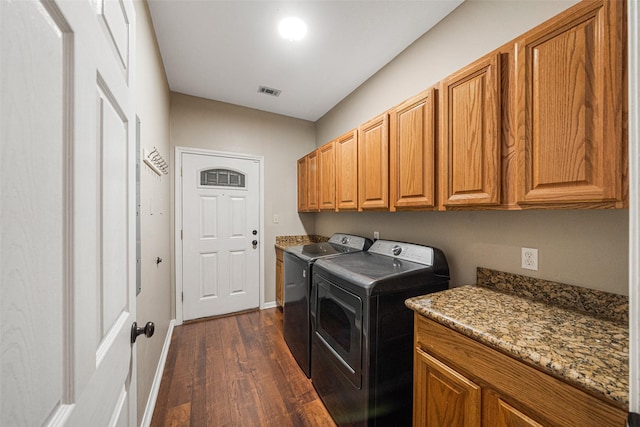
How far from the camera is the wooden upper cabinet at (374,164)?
71.5 inches

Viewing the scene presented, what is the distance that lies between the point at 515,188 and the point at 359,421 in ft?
4.74

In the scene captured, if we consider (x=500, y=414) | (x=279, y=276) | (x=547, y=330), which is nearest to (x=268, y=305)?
(x=279, y=276)

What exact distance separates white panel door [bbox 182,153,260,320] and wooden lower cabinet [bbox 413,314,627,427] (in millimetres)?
2521

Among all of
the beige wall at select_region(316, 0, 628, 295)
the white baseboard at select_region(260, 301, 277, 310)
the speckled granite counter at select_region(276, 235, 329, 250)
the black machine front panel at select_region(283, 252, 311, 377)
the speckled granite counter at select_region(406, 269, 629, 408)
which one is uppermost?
the beige wall at select_region(316, 0, 628, 295)

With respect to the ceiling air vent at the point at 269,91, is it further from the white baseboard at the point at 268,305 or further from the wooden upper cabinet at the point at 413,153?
the white baseboard at the point at 268,305

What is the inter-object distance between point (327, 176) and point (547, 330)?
2.07 m

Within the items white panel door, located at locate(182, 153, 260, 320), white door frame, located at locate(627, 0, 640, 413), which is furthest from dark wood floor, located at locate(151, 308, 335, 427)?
white door frame, located at locate(627, 0, 640, 413)

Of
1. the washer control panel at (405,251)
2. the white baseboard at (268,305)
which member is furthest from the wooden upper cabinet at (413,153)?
the white baseboard at (268,305)

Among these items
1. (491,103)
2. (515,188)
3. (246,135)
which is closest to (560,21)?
(491,103)

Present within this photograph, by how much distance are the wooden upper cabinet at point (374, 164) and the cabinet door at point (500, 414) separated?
3.87ft

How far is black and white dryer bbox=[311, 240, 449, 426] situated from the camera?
4.31 feet

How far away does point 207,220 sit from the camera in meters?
3.06

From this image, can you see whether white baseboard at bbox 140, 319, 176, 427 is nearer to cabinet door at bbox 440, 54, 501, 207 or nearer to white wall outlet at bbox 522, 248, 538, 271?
cabinet door at bbox 440, 54, 501, 207

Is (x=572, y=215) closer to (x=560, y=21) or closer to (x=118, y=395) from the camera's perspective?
(x=560, y=21)
